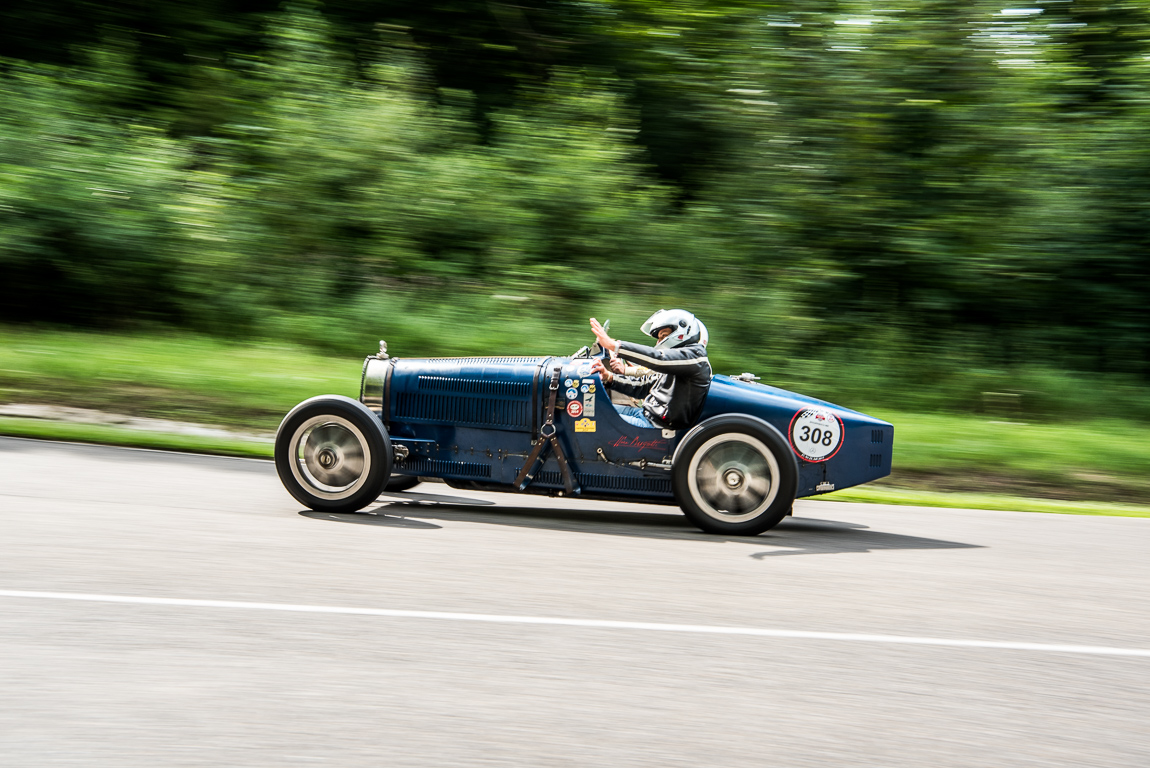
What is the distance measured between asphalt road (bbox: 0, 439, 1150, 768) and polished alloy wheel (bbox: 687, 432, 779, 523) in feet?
0.83

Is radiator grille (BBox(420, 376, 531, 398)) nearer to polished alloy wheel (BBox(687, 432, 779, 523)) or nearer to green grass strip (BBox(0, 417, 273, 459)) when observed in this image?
polished alloy wheel (BBox(687, 432, 779, 523))

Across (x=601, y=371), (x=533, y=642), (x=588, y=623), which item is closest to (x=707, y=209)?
(x=601, y=371)

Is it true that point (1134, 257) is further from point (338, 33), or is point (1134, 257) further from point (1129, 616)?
point (338, 33)

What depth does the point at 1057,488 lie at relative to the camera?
978cm

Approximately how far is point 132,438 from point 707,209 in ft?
31.0

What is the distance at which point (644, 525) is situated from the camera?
23.5ft

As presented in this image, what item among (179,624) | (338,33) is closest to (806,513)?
(179,624)

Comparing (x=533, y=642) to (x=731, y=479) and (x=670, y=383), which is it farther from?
(x=670, y=383)

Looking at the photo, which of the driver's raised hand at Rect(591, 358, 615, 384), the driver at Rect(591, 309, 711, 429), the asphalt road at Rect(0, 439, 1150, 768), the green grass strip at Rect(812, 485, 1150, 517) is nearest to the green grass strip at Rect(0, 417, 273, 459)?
the asphalt road at Rect(0, 439, 1150, 768)

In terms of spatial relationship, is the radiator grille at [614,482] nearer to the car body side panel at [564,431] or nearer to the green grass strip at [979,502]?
the car body side panel at [564,431]

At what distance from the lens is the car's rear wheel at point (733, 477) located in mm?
6535

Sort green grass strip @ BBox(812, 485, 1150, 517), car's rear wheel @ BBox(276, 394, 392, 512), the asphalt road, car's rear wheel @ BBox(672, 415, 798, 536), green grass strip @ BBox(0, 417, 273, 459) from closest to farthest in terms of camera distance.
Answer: the asphalt road < car's rear wheel @ BBox(672, 415, 798, 536) < car's rear wheel @ BBox(276, 394, 392, 512) < green grass strip @ BBox(812, 485, 1150, 517) < green grass strip @ BBox(0, 417, 273, 459)

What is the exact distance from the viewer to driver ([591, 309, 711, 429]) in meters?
6.66

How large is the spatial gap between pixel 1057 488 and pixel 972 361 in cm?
A: 524
